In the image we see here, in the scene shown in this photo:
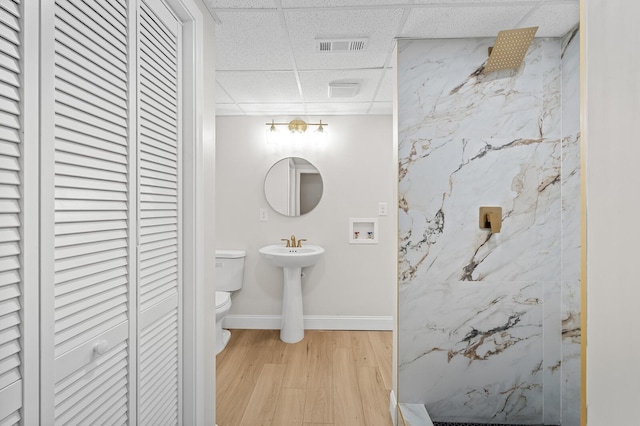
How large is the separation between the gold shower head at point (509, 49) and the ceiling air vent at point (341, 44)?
0.68 metres

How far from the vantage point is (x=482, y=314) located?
77.3 inches

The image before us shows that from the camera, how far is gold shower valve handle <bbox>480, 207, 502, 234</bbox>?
1913 millimetres

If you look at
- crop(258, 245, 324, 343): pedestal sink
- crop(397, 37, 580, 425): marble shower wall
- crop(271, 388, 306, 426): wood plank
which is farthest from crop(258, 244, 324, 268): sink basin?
crop(397, 37, 580, 425): marble shower wall

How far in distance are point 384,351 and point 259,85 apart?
2.42 meters

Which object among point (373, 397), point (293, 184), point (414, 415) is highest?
point (293, 184)

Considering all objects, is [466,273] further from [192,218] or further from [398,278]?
[192,218]

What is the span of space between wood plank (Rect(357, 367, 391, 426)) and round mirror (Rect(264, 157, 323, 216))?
1.56m

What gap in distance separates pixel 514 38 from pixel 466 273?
1.26 metres

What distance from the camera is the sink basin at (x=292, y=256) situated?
304 centimetres

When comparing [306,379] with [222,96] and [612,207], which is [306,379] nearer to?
[222,96]

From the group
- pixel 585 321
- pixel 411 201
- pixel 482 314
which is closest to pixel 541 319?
pixel 482 314

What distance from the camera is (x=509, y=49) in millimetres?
1819

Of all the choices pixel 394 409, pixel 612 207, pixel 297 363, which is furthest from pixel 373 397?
pixel 612 207

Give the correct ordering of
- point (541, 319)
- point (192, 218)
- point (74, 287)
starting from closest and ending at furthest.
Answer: point (74, 287)
point (192, 218)
point (541, 319)
